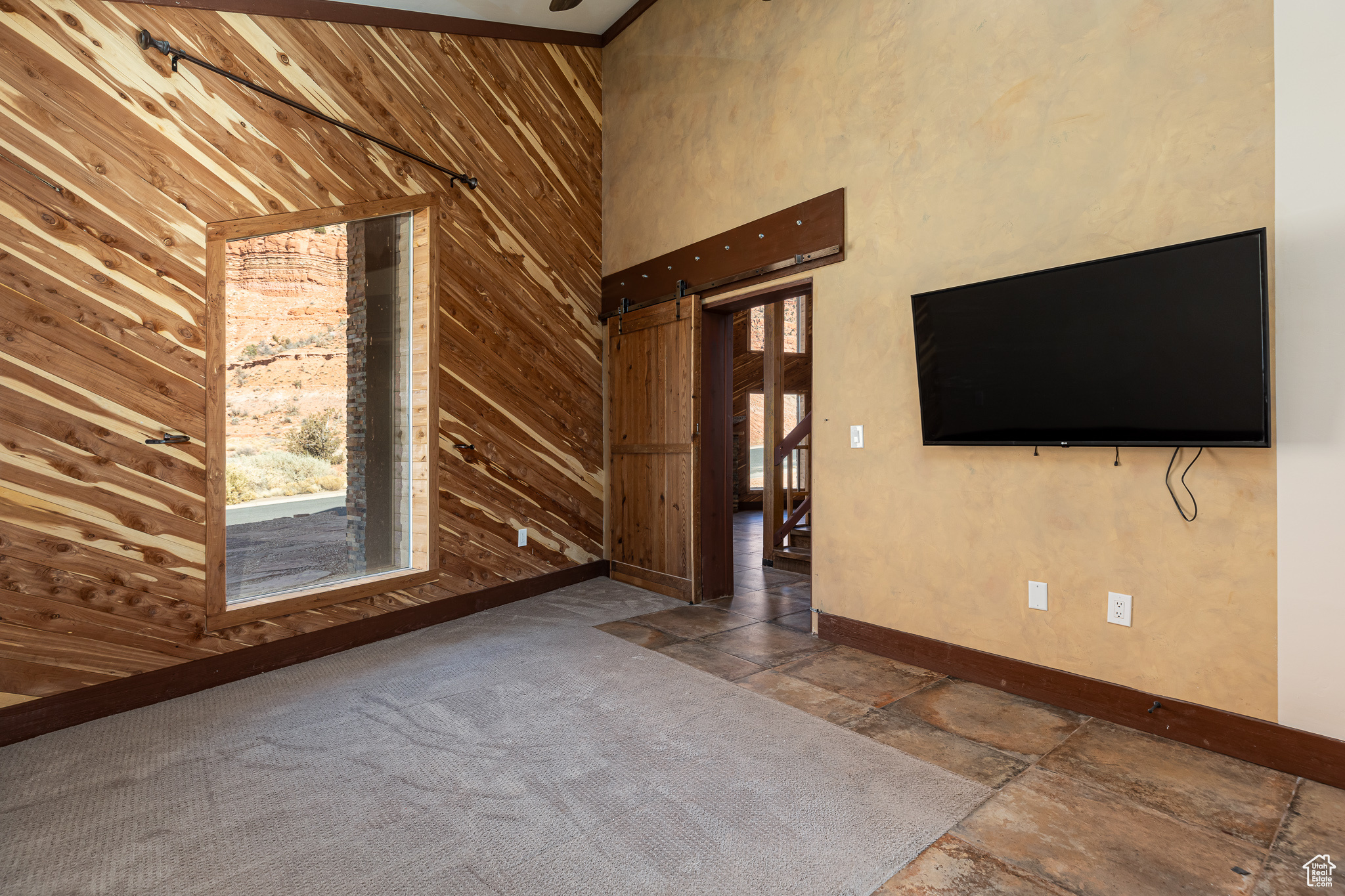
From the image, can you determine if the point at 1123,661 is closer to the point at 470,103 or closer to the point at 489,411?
the point at 489,411

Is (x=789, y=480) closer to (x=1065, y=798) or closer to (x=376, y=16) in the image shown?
(x=1065, y=798)

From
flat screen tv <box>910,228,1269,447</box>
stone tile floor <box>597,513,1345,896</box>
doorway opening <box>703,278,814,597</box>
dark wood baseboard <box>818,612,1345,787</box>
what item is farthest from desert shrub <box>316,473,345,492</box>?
flat screen tv <box>910,228,1269,447</box>

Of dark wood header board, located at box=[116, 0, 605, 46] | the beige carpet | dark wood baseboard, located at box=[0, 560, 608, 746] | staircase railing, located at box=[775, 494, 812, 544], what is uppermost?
dark wood header board, located at box=[116, 0, 605, 46]

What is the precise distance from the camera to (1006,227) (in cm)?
303

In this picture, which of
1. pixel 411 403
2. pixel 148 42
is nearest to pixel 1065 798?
pixel 411 403

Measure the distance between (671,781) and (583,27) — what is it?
18.0 feet

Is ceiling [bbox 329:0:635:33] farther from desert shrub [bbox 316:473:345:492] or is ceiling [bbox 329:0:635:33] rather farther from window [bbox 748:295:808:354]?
window [bbox 748:295:808:354]

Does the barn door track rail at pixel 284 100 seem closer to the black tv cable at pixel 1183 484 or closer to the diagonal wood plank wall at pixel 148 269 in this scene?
the diagonal wood plank wall at pixel 148 269

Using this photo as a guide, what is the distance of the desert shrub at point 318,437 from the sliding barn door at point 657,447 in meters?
2.16

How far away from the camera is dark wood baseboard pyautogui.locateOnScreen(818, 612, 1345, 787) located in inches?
88.5

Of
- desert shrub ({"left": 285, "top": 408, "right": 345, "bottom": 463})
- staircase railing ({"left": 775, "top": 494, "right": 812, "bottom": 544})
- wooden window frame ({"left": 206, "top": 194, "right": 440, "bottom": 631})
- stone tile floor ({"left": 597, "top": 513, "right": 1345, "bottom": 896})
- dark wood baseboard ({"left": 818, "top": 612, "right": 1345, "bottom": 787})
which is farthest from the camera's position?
staircase railing ({"left": 775, "top": 494, "right": 812, "bottom": 544})

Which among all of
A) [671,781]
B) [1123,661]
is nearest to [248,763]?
[671,781]

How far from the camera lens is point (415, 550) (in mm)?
4258

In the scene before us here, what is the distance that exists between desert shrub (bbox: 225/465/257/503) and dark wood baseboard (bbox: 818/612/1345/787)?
11.2ft
